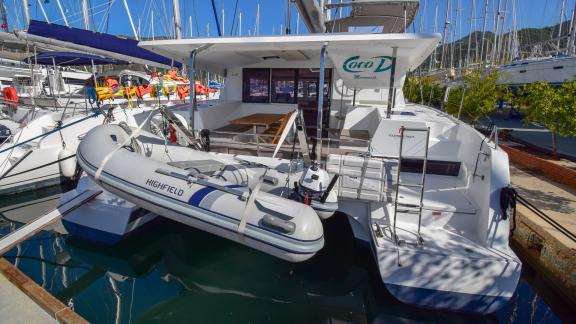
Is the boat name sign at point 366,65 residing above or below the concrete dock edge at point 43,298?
above

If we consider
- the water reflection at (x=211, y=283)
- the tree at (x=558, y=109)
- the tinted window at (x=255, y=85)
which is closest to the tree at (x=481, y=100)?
the tree at (x=558, y=109)

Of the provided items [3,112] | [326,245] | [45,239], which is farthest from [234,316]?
[3,112]

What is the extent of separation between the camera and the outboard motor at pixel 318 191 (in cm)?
364

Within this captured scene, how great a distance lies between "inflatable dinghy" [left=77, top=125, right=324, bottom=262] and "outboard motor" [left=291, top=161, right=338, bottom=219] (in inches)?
10.4

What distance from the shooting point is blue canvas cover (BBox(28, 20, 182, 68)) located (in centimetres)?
578

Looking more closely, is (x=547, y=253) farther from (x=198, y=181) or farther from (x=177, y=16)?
(x=177, y=16)

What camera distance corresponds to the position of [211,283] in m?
4.26

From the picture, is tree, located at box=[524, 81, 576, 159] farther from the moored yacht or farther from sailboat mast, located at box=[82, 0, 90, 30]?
sailboat mast, located at box=[82, 0, 90, 30]

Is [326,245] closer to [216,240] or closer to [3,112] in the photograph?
[216,240]

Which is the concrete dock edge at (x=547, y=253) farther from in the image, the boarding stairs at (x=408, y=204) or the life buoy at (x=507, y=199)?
the boarding stairs at (x=408, y=204)

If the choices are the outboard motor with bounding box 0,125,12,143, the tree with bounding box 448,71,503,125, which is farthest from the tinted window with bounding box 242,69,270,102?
the tree with bounding box 448,71,503,125

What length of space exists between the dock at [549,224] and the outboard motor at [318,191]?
6.68 ft

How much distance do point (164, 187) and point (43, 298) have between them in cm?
147

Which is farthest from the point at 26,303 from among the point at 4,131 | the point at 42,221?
the point at 4,131
